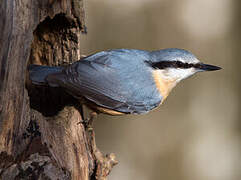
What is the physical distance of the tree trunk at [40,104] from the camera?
235 cm

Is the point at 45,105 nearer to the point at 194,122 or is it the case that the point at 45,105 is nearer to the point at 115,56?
the point at 115,56

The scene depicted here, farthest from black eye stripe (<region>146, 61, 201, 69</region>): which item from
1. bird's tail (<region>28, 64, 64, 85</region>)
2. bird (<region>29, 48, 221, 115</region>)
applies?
bird's tail (<region>28, 64, 64, 85</region>)

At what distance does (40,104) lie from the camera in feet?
10.2

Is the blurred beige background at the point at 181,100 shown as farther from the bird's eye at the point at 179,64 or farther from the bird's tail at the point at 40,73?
the bird's tail at the point at 40,73

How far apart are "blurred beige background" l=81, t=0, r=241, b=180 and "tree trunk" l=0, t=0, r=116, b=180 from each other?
7.21 ft

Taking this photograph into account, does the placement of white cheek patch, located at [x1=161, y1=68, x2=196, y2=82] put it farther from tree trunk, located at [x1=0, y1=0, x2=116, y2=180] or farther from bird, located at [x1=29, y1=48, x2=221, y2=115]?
tree trunk, located at [x1=0, y1=0, x2=116, y2=180]

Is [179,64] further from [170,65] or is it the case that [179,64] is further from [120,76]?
[120,76]

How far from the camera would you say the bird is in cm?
279

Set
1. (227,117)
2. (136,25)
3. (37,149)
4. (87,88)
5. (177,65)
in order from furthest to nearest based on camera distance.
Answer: (227,117) → (136,25) → (177,65) → (87,88) → (37,149)

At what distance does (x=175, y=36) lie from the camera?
18.0 feet

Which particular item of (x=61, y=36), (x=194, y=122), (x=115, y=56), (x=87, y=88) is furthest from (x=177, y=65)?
(x=194, y=122)

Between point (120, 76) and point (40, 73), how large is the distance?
0.57 meters

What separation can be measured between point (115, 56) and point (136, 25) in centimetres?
246

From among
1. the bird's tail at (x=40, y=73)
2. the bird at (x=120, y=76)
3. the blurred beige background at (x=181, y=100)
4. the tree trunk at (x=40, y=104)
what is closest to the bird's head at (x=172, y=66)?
the bird at (x=120, y=76)
